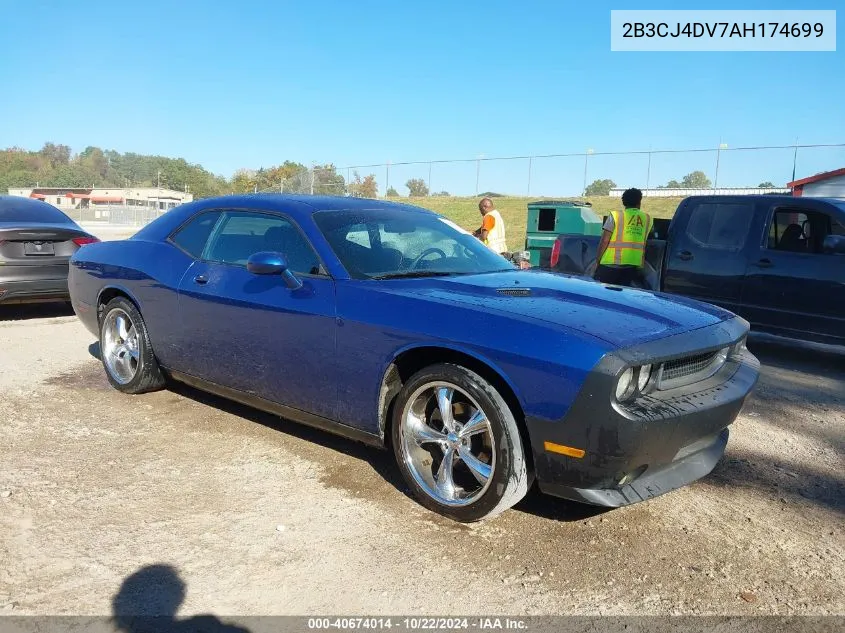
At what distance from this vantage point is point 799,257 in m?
6.80

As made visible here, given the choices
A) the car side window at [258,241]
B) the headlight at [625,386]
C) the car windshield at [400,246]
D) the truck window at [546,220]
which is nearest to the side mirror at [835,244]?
the car windshield at [400,246]

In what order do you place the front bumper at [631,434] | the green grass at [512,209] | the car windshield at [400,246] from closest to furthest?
the front bumper at [631,434]
the car windshield at [400,246]
the green grass at [512,209]

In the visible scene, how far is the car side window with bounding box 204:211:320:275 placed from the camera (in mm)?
3936

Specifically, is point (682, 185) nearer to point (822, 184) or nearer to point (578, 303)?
point (822, 184)

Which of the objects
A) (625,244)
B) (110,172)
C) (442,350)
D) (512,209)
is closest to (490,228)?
(625,244)

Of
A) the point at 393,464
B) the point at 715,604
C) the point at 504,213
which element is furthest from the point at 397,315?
the point at 504,213

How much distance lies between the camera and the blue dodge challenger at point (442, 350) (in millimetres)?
2820

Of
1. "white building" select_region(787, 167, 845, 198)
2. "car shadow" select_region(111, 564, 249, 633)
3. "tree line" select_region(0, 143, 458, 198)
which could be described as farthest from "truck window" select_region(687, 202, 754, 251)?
"tree line" select_region(0, 143, 458, 198)

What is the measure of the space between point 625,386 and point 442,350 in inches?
33.2

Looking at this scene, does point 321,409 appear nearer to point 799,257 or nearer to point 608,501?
point 608,501

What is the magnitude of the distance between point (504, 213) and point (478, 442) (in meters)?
26.7

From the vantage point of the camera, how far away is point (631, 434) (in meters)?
2.72

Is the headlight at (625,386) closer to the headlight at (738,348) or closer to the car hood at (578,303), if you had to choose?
the car hood at (578,303)

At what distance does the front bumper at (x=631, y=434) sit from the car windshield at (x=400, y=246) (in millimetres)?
1380
